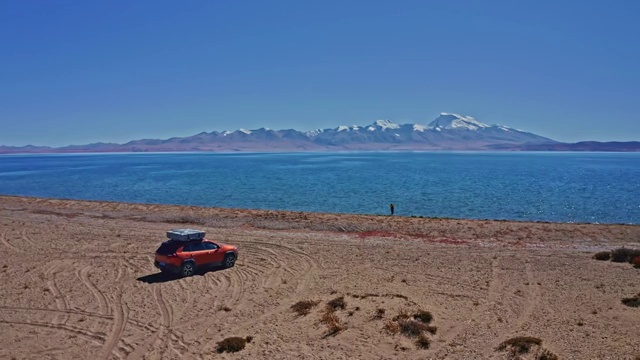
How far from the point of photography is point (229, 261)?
23266 mm

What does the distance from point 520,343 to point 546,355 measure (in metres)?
0.78

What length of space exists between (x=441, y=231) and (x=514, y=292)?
49.9ft

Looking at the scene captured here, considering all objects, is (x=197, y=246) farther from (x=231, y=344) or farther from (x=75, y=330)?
(x=231, y=344)

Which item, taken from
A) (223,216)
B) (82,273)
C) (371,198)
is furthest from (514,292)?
(371,198)

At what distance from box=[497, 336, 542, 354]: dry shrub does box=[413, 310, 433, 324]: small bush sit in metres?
2.47

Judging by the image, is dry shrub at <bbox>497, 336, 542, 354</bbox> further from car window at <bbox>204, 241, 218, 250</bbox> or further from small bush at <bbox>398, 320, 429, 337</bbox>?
car window at <bbox>204, 241, 218, 250</bbox>

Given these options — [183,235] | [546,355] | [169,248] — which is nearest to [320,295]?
[183,235]

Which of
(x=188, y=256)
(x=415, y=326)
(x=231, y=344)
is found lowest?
(x=231, y=344)

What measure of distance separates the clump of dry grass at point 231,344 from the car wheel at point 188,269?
7.43 m

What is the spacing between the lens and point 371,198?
6356 cm

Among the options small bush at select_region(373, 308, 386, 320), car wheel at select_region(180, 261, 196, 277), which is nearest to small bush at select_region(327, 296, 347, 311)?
small bush at select_region(373, 308, 386, 320)

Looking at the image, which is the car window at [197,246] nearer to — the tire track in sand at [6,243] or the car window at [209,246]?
the car window at [209,246]

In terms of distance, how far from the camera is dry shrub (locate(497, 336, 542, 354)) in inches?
537

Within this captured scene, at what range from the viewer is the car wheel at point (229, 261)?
23062mm
